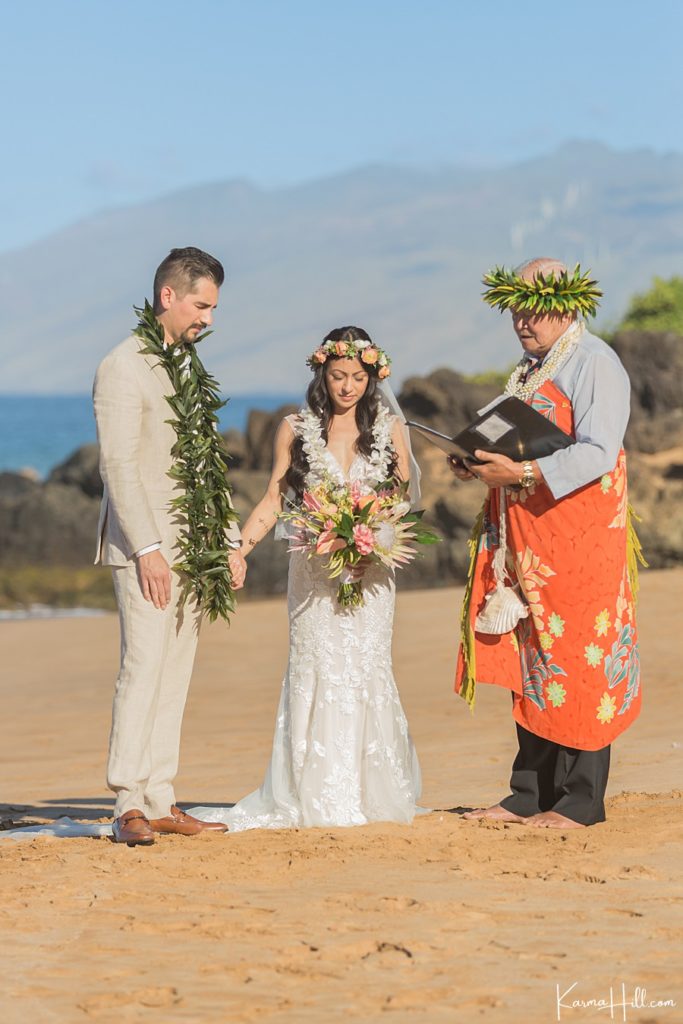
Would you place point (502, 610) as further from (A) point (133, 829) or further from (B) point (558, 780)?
(A) point (133, 829)

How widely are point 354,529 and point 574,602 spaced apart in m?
1.00

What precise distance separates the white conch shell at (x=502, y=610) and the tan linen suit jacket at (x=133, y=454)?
1.39 meters

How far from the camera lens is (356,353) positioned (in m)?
6.69

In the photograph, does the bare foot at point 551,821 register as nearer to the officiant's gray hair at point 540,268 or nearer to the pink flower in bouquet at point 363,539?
the pink flower in bouquet at point 363,539

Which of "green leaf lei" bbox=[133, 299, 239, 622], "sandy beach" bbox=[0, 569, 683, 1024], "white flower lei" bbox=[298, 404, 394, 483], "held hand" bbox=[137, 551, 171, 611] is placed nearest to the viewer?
"sandy beach" bbox=[0, 569, 683, 1024]

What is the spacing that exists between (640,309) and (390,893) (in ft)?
186

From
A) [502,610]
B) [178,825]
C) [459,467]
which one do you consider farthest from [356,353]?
[178,825]

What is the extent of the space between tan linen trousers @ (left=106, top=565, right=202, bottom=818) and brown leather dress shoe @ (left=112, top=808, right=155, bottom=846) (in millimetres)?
39

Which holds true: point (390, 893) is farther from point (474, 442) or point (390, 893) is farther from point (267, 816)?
point (474, 442)

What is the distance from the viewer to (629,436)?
3369 centimetres

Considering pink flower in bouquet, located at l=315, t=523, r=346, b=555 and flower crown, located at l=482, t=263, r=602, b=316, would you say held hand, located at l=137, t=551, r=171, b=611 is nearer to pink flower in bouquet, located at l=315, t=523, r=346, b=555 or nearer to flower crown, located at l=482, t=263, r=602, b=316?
pink flower in bouquet, located at l=315, t=523, r=346, b=555

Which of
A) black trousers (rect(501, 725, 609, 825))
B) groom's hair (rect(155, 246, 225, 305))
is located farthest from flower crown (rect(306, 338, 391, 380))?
black trousers (rect(501, 725, 609, 825))

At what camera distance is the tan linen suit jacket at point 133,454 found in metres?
6.12

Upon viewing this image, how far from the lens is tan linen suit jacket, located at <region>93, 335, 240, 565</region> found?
6.12 metres
